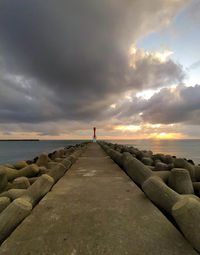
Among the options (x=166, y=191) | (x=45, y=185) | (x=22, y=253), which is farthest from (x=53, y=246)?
(x=166, y=191)

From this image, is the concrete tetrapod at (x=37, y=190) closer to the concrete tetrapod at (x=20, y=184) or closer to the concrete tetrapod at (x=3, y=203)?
the concrete tetrapod at (x=3, y=203)

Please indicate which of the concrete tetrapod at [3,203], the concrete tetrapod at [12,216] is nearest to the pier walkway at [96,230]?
the concrete tetrapod at [12,216]

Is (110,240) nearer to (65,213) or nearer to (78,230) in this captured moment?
(78,230)

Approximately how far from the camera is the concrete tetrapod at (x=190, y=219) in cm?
120

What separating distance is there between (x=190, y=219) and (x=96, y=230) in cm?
92

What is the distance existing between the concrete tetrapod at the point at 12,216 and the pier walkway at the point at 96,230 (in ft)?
0.24

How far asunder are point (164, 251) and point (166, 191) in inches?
32.6

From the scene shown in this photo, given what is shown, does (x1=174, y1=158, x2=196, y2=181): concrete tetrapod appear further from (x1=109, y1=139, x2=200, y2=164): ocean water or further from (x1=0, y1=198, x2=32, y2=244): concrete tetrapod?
(x1=109, y1=139, x2=200, y2=164): ocean water

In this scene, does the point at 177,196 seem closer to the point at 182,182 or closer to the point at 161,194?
the point at 161,194

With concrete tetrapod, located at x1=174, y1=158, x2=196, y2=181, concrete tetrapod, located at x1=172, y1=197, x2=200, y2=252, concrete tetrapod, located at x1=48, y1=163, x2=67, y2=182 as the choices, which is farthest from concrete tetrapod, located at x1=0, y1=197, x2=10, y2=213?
concrete tetrapod, located at x1=174, y1=158, x2=196, y2=181

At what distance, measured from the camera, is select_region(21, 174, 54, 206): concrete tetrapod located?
203cm

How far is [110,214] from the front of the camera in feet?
5.61

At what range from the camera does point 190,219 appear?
1.28m

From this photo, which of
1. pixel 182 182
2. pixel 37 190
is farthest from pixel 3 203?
pixel 182 182
